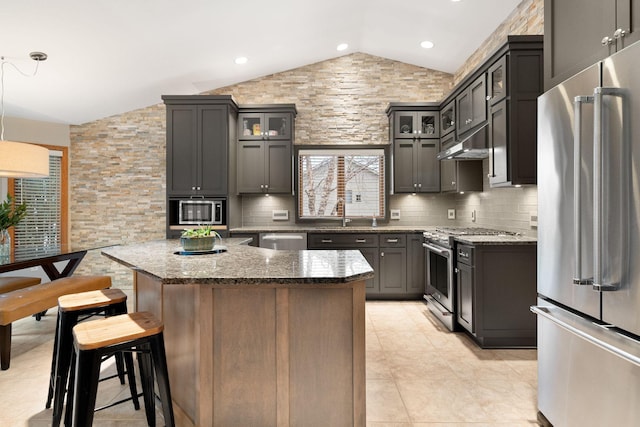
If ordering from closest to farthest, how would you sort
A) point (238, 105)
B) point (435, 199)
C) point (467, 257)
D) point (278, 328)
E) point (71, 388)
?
1. point (278, 328)
2. point (71, 388)
3. point (467, 257)
4. point (238, 105)
5. point (435, 199)

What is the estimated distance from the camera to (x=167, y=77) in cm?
479

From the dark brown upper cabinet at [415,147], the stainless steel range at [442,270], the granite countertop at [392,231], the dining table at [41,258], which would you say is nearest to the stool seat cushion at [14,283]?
the dining table at [41,258]

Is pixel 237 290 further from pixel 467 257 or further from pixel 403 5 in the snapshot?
pixel 403 5

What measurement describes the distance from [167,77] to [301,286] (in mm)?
4091

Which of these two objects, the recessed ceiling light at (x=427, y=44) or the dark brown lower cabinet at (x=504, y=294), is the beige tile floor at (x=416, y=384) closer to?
the dark brown lower cabinet at (x=504, y=294)

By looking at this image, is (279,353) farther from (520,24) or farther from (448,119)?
(448,119)

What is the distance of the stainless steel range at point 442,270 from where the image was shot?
12.4 feet

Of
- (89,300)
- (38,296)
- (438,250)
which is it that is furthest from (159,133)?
(438,250)

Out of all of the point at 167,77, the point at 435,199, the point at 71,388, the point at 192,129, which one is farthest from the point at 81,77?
the point at 435,199

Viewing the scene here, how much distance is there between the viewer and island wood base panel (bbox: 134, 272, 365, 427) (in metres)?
1.81

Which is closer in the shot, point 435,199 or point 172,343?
point 172,343

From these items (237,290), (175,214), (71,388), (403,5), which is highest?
(403,5)

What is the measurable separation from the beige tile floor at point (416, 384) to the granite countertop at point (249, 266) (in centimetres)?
92

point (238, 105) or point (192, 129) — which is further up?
point (238, 105)
